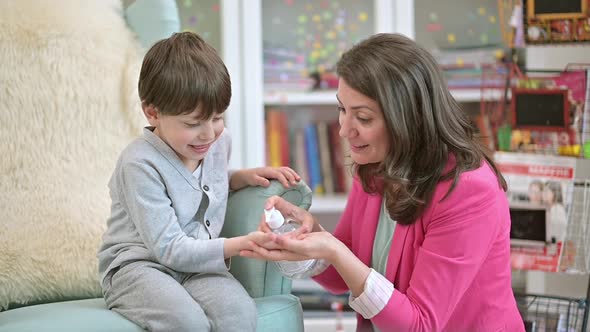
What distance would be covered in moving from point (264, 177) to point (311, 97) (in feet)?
3.41

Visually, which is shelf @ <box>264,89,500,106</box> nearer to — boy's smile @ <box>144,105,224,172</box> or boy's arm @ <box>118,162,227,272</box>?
boy's smile @ <box>144,105,224,172</box>

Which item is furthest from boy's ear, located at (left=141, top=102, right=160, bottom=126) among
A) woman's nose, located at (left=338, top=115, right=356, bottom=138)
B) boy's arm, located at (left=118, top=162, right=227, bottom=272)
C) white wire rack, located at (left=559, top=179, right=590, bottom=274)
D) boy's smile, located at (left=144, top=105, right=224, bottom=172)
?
white wire rack, located at (left=559, top=179, right=590, bottom=274)

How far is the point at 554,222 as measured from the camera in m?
2.29

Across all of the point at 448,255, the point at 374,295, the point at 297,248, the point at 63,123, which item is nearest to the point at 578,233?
the point at 448,255

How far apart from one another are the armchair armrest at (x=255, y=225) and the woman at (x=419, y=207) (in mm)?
108

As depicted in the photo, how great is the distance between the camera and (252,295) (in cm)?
167

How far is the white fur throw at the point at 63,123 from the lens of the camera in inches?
73.0

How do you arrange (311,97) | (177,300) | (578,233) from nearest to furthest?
(177,300)
(578,233)
(311,97)

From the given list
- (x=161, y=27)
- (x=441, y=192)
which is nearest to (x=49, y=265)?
(x=161, y=27)

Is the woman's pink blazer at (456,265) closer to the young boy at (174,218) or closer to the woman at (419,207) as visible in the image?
the woman at (419,207)

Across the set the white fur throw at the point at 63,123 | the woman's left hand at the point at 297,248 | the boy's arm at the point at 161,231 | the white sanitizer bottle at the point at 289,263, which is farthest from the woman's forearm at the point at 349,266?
the white fur throw at the point at 63,123

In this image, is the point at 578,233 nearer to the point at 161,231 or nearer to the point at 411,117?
the point at 411,117

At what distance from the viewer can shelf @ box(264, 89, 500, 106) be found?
2.70 metres

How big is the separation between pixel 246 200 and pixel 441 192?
1.40 ft
